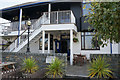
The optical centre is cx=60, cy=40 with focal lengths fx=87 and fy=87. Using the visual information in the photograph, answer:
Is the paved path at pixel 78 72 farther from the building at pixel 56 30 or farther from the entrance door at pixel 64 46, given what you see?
the entrance door at pixel 64 46

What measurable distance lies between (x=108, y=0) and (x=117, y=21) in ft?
3.14

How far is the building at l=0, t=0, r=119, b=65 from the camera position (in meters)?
7.74

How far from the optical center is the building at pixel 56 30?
7742mm

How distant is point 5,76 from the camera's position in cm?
372

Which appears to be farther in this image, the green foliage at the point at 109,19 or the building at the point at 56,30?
the building at the point at 56,30

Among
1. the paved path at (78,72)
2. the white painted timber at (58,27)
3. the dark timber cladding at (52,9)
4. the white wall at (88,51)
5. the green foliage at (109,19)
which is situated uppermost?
the dark timber cladding at (52,9)

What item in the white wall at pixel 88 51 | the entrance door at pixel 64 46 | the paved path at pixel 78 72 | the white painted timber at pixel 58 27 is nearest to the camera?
the paved path at pixel 78 72

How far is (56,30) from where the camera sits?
314 inches

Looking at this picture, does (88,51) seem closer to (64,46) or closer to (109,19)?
(64,46)

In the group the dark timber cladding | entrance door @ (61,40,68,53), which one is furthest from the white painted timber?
entrance door @ (61,40,68,53)

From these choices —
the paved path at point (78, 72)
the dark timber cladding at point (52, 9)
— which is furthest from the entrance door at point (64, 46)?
the paved path at point (78, 72)

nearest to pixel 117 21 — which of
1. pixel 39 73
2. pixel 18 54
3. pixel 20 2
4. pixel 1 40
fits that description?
pixel 39 73

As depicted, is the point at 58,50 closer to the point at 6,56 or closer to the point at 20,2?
the point at 6,56

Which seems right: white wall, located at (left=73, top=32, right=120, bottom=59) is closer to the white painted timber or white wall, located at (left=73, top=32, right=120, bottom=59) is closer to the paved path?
the white painted timber
